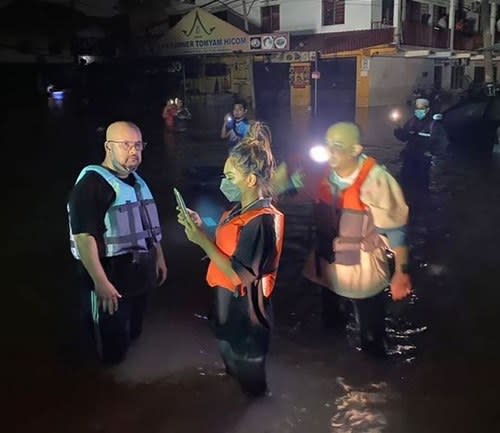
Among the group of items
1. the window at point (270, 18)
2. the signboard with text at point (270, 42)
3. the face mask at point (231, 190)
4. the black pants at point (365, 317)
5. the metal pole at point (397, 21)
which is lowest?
the black pants at point (365, 317)

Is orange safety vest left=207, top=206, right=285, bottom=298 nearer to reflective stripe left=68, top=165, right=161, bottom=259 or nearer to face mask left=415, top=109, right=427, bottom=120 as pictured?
reflective stripe left=68, top=165, right=161, bottom=259

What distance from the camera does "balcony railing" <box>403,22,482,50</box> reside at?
28.5 m

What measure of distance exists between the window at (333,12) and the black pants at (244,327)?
28.9 metres

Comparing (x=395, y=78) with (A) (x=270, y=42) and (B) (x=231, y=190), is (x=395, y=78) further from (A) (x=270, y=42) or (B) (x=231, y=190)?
(B) (x=231, y=190)

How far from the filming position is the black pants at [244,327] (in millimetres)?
3074

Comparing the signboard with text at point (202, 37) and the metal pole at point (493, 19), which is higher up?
the metal pole at point (493, 19)

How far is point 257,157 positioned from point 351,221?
1.00 meters

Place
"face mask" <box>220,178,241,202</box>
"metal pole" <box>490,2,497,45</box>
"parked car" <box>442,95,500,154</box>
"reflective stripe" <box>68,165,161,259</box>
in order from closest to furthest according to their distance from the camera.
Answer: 1. "face mask" <box>220,178,241,202</box>
2. "reflective stripe" <box>68,165,161,259</box>
3. "parked car" <box>442,95,500,154</box>
4. "metal pole" <box>490,2,497,45</box>

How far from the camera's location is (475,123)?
623 inches

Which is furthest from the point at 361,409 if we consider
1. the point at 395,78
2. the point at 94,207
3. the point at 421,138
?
the point at 395,78

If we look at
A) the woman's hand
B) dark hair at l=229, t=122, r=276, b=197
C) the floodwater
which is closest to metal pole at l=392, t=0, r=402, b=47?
the floodwater

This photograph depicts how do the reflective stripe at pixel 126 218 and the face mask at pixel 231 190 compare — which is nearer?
the face mask at pixel 231 190

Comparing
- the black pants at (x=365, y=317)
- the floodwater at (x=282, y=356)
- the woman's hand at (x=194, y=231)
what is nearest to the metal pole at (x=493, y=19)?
the floodwater at (x=282, y=356)

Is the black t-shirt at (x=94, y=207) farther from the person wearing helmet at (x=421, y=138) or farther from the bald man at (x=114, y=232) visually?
the person wearing helmet at (x=421, y=138)
